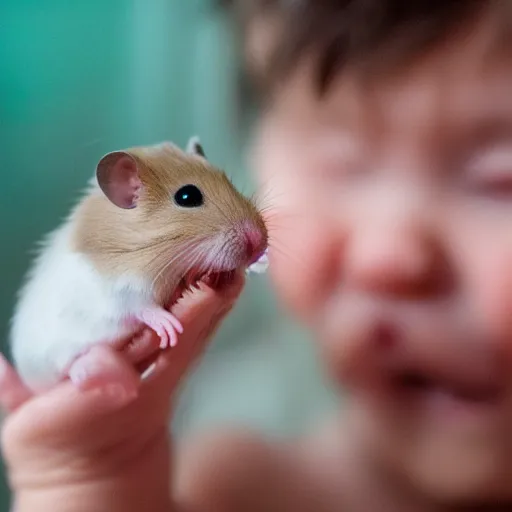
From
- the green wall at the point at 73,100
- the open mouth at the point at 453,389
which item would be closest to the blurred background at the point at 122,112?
the green wall at the point at 73,100

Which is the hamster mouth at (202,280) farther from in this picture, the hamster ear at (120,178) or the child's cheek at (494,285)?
the child's cheek at (494,285)

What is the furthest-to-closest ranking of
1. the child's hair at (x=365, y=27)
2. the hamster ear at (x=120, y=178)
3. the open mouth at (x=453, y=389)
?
the open mouth at (x=453, y=389), the child's hair at (x=365, y=27), the hamster ear at (x=120, y=178)

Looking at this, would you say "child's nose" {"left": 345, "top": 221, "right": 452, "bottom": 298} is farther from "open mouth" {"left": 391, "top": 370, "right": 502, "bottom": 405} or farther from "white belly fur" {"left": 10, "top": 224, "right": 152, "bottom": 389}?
"white belly fur" {"left": 10, "top": 224, "right": 152, "bottom": 389}

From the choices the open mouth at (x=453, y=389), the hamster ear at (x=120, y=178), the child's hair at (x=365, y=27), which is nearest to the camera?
the hamster ear at (x=120, y=178)

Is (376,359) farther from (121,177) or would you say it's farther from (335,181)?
(121,177)

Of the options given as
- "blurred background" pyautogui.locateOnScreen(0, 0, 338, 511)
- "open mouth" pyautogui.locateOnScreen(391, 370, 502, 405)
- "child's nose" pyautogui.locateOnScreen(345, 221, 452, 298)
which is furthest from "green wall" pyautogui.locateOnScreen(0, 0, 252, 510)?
"open mouth" pyautogui.locateOnScreen(391, 370, 502, 405)

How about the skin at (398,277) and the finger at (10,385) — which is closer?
the finger at (10,385)

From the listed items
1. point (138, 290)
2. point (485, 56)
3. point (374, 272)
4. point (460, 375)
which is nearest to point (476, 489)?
point (460, 375)
